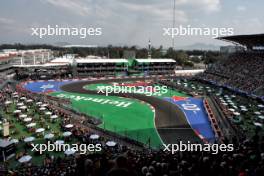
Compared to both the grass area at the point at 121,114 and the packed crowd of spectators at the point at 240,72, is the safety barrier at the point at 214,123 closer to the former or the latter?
the grass area at the point at 121,114

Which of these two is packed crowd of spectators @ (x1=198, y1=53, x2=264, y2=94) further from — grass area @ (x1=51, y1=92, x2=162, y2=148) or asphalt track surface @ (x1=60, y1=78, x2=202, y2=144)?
grass area @ (x1=51, y1=92, x2=162, y2=148)

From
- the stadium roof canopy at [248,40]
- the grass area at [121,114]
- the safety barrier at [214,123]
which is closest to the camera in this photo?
the safety barrier at [214,123]

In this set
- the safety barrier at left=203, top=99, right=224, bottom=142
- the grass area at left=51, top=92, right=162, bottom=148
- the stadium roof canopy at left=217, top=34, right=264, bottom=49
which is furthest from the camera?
the stadium roof canopy at left=217, top=34, right=264, bottom=49

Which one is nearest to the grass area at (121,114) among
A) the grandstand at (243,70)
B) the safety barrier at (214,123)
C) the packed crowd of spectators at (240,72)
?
the safety barrier at (214,123)

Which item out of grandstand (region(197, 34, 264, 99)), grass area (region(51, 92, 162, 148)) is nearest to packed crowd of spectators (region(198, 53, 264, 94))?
grandstand (region(197, 34, 264, 99))

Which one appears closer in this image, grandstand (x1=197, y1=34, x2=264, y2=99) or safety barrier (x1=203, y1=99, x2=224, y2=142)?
safety barrier (x1=203, y1=99, x2=224, y2=142)

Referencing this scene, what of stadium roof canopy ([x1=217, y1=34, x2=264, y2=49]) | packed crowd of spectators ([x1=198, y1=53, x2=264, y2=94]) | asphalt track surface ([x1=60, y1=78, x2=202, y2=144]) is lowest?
asphalt track surface ([x1=60, y1=78, x2=202, y2=144])

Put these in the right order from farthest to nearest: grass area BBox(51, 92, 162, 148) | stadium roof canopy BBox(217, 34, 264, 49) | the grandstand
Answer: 1. stadium roof canopy BBox(217, 34, 264, 49)
2. the grandstand
3. grass area BBox(51, 92, 162, 148)

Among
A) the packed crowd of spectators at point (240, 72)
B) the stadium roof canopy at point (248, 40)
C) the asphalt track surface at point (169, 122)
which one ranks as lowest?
the asphalt track surface at point (169, 122)
